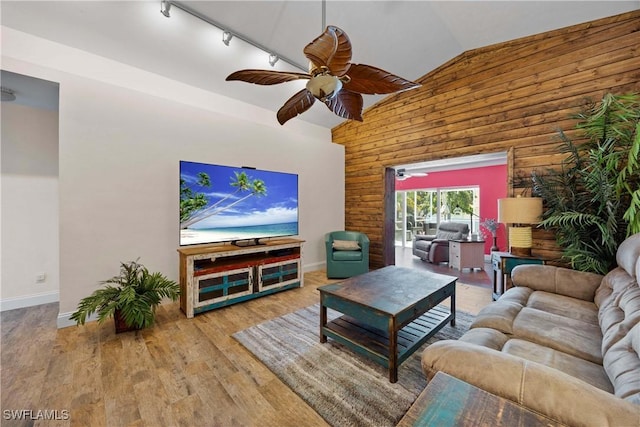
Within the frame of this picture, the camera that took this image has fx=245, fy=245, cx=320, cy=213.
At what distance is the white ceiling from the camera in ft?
7.89

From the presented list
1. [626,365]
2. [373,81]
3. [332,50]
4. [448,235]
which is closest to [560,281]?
[626,365]

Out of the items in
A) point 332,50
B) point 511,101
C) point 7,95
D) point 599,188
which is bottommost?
point 599,188

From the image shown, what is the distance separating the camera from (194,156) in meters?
3.35

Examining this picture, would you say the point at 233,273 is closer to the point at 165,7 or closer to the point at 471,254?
the point at 165,7

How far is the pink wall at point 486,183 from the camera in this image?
5.76 metres

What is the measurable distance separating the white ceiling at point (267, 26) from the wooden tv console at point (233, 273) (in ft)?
7.82

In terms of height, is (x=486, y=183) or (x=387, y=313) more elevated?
(x=486, y=183)

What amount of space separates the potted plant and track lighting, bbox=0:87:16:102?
225 centimetres

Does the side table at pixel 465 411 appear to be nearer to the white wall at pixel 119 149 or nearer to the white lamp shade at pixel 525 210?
the white lamp shade at pixel 525 210

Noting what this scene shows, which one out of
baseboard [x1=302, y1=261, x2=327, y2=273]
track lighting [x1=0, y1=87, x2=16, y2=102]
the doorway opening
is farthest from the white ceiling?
baseboard [x1=302, y1=261, x2=327, y2=273]

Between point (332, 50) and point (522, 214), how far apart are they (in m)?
2.74

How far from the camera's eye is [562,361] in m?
1.27

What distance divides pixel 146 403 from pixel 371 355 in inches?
59.4

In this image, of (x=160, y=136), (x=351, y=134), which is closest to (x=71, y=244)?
(x=160, y=136)
